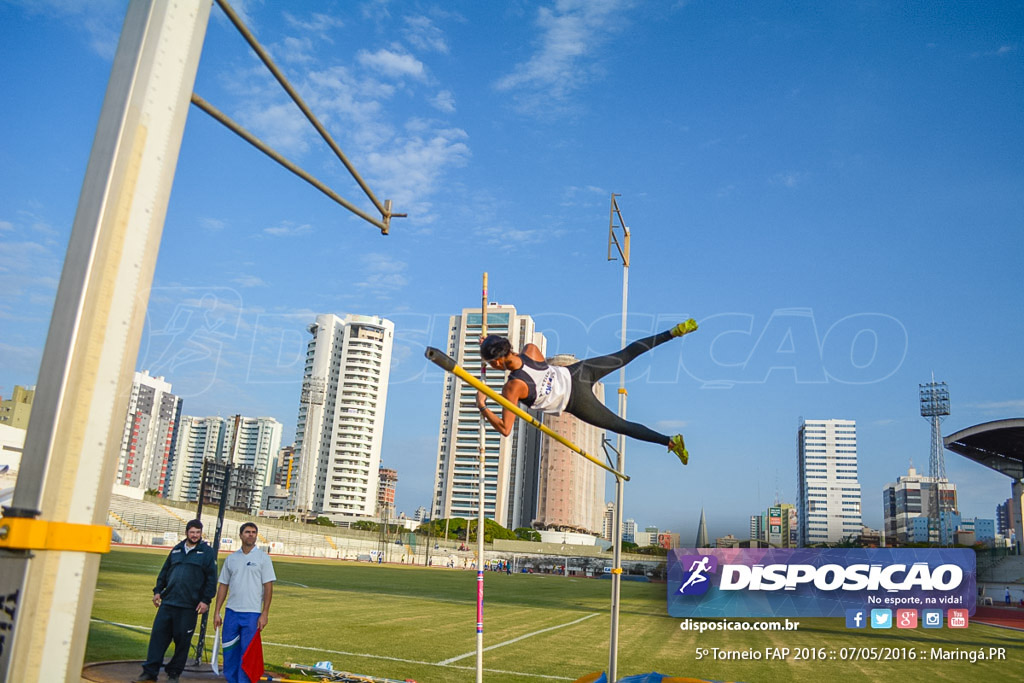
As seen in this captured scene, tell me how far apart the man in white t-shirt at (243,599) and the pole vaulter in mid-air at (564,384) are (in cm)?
237

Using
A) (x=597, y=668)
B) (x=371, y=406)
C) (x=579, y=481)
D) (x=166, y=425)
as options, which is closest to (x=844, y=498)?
(x=579, y=481)

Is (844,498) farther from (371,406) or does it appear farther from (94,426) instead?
(94,426)

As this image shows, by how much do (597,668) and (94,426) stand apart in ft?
27.4

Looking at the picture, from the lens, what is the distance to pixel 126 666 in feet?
24.2

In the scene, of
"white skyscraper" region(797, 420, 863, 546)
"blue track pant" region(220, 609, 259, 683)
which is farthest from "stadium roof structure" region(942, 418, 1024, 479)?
"white skyscraper" region(797, 420, 863, 546)

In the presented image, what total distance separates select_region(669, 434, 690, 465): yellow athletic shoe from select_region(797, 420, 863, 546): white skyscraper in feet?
448

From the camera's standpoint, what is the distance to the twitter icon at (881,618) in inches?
466

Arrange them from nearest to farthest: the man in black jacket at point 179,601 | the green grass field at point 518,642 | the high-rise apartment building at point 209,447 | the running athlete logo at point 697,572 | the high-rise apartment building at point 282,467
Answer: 1. the man in black jacket at point 179,601
2. the green grass field at point 518,642
3. the running athlete logo at point 697,572
4. the high-rise apartment building at point 282,467
5. the high-rise apartment building at point 209,447

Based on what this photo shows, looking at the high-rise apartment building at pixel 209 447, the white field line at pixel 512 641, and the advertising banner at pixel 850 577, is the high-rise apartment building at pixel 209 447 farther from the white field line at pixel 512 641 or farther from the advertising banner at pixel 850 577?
the advertising banner at pixel 850 577

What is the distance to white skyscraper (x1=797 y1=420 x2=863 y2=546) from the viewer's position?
134 m

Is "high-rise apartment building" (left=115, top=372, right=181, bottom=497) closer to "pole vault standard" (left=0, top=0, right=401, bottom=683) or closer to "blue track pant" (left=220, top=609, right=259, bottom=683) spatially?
"blue track pant" (left=220, top=609, right=259, bottom=683)

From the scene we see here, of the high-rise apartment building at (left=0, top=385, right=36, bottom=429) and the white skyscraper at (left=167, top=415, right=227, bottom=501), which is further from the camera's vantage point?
the white skyscraper at (left=167, top=415, right=227, bottom=501)

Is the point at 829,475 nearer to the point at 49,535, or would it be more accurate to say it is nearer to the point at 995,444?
the point at 995,444

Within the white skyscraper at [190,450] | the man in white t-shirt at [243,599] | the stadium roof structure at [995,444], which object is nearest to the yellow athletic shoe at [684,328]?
the man in white t-shirt at [243,599]
